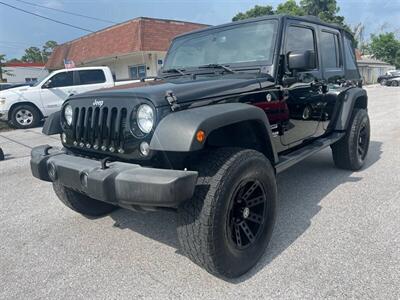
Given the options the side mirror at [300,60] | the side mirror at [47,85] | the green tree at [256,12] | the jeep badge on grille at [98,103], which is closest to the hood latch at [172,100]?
the jeep badge on grille at [98,103]

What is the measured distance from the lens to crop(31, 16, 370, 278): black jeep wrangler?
2240 millimetres

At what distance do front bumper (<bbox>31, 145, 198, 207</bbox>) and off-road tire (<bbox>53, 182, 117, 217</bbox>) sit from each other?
93 centimetres

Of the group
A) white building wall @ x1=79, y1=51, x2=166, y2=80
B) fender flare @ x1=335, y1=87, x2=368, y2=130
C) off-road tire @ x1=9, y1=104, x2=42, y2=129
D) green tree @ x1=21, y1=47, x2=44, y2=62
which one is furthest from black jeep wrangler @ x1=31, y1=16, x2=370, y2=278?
green tree @ x1=21, y1=47, x2=44, y2=62

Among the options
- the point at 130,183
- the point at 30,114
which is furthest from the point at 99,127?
the point at 30,114

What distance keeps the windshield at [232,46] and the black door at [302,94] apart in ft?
0.66

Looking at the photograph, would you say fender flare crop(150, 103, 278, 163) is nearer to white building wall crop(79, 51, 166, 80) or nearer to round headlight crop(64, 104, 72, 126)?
round headlight crop(64, 104, 72, 126)

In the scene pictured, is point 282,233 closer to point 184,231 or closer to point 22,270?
point 184,231

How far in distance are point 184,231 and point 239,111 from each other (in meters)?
0.92

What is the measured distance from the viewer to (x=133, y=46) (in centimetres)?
1934

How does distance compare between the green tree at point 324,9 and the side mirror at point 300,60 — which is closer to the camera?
the side mirror at point 300,60

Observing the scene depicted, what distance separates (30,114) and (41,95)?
0.77 metres

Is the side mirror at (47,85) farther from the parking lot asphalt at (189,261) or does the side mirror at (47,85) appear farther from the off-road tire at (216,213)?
the off-road tire at (216,213)

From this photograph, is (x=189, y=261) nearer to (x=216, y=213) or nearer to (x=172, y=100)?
(x=216, y=213)

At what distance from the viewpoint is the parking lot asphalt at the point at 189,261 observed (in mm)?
2426
